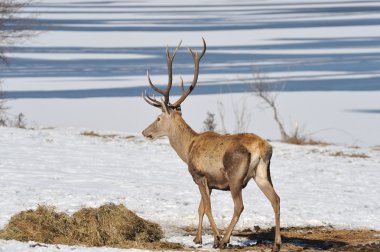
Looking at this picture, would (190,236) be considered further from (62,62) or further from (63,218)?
(62,62)

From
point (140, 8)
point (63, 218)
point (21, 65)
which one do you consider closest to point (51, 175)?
point (63, 218)

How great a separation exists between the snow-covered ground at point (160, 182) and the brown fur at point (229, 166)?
0.66 metres

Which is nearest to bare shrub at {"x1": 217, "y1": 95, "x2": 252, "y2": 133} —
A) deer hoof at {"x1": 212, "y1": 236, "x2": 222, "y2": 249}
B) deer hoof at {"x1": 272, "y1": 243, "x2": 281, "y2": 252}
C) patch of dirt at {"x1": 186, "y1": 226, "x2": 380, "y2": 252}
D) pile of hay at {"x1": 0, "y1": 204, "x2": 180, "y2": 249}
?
patch of dirt at {"x1": 186, "y1": 226, "x2": 380, "y2": 252}

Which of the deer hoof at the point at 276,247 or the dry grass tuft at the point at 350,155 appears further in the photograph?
the dry grass tuft at the point at 350,155

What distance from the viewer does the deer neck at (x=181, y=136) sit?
423 inches

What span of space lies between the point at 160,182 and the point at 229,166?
6.08 metres

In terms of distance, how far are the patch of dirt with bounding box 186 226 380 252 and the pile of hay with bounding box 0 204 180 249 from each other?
0.87 m

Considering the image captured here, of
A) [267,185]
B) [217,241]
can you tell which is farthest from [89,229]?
[267,185]

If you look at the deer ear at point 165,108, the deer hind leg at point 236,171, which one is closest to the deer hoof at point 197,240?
the deer hind leg at point 236,171

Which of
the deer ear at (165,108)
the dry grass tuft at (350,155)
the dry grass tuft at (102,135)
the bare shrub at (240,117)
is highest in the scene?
the deer ear at (165,108)

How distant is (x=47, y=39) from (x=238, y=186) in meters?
44.6

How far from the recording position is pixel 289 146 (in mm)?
20047

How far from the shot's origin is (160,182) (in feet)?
51.8

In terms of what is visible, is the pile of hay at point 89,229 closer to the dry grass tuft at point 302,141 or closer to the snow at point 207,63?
the dry grass tuft at point 302,141
